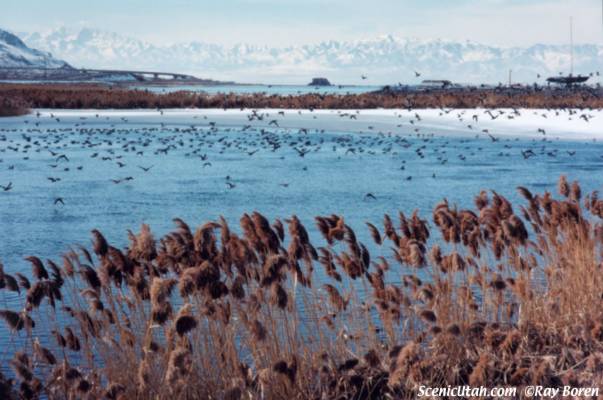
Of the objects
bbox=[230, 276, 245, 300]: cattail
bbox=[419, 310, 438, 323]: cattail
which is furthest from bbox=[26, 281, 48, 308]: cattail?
bbox=[419, 310, 438, 323]: cattail

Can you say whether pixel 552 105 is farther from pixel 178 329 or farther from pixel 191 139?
pixel 178 329

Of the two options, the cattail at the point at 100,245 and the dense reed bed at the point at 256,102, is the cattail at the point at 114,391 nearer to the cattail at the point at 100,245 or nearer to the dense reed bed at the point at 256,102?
the cattail at the point at 100,245

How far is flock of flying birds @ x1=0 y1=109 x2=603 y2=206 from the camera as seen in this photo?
84.2 feet

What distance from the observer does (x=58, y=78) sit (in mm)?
186625

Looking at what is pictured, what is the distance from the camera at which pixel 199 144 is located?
3166 cm

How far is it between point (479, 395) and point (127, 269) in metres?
2.36

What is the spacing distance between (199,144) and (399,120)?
1878cm

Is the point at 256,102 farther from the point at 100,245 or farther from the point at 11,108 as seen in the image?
the point at 100,245

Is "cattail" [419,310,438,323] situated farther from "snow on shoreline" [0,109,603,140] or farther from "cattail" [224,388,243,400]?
"snow on shoreline" [0,109,603,140]

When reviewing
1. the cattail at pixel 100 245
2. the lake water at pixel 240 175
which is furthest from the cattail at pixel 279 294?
the lake water at pixel 240 175

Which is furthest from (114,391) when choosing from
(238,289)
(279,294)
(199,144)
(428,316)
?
(199,144)

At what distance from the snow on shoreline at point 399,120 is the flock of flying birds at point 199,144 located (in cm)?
39

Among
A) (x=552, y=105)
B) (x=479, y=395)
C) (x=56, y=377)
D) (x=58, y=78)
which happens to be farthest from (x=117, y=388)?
(x=58, y=78)

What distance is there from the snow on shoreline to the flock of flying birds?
39cm
